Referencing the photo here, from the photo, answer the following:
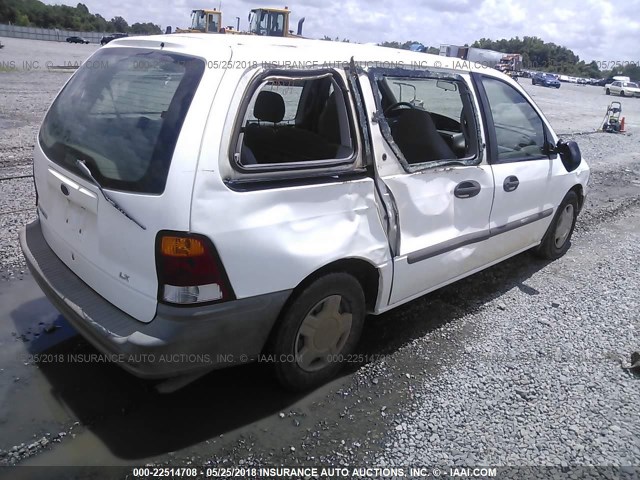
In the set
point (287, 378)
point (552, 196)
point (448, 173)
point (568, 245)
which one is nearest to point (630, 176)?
point (568, 245)

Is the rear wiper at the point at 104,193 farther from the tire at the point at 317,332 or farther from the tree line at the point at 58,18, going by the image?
the tree line at the point at 58,18

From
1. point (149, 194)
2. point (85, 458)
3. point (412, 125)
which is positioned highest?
point (412, 125)

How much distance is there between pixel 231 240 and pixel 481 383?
6.23 ft

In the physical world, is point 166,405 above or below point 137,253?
below

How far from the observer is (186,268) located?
7.47ft

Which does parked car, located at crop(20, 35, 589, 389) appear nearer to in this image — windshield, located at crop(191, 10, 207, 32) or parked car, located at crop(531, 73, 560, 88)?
windshield, located at crop(191, 10, 207, 32)

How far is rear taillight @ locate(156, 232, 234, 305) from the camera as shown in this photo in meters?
2.25

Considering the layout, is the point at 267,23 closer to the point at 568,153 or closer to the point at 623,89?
the point at 568,153

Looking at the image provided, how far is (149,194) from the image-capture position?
2291 mm

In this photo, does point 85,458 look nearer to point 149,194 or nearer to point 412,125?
point 149,194

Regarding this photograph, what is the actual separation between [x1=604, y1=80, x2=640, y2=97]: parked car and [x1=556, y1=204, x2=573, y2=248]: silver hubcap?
4715 centimetres

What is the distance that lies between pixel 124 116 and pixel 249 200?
2.79 feet

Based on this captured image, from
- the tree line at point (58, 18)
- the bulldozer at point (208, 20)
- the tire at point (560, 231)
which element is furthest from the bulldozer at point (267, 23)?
the tree line at point (58, 18)

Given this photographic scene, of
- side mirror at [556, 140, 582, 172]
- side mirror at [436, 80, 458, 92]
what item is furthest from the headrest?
side mirror at [556, 140, 582, 172]
